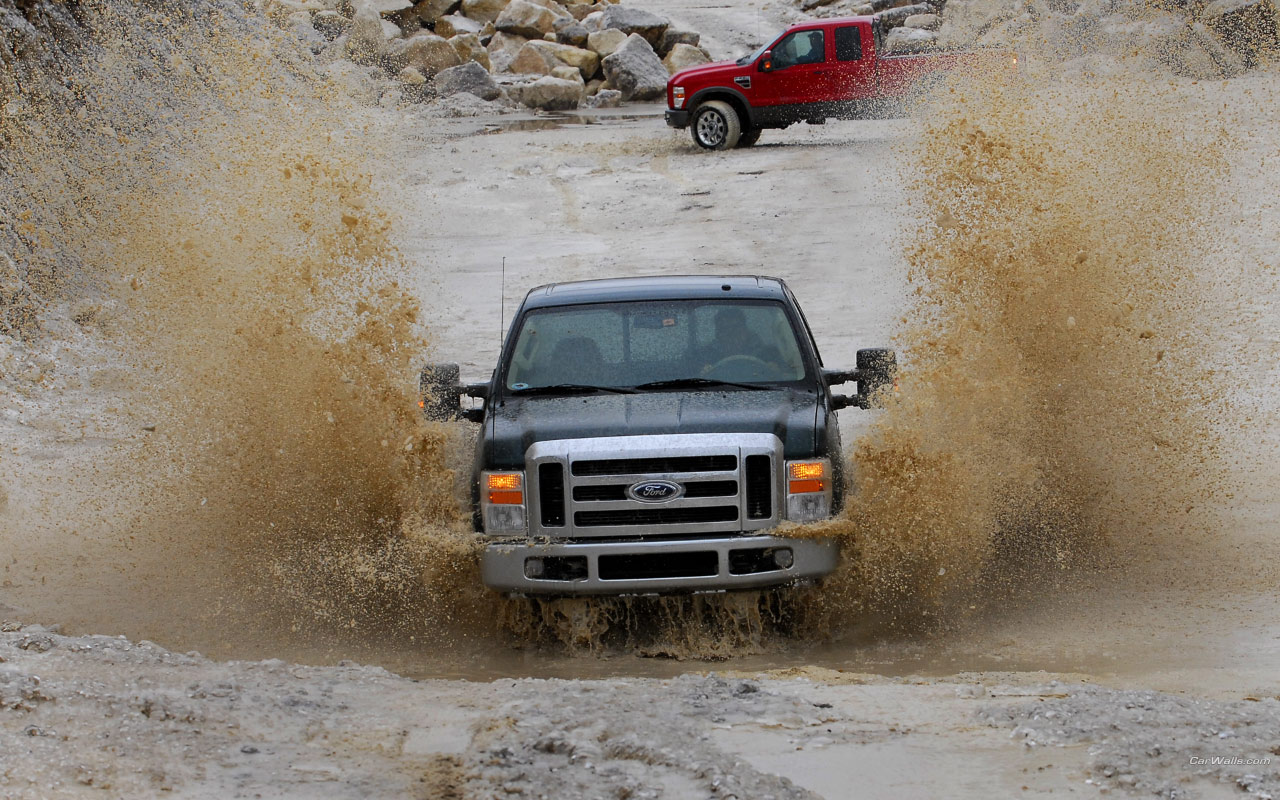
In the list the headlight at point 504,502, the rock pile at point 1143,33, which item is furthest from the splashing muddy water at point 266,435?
the rock pile at point 1143,33

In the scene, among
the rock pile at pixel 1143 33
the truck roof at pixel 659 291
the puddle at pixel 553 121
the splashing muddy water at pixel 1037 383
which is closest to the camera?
the splashing muddy water at pixel 1037 383

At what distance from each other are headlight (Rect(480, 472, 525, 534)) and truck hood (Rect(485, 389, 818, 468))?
0.07 metres

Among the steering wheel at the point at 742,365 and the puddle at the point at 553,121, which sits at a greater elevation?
the puddle at the point at 553,121

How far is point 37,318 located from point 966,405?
9845 mm

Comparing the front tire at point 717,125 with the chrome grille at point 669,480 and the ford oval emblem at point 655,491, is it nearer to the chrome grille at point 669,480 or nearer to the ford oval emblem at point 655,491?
the chrome grille at point 669,480

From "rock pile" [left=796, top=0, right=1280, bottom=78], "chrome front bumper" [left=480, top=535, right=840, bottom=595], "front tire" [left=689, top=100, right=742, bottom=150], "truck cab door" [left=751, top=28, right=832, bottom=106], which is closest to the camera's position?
"chrome front bumper" [left=480, top=535, right=840, bottom=595]

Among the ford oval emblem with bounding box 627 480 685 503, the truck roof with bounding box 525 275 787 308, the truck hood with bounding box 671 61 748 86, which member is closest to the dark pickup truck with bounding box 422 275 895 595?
the ford oval emblem with bounding box 627 480 685 503

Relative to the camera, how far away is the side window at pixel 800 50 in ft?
71.6

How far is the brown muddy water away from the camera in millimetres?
6742

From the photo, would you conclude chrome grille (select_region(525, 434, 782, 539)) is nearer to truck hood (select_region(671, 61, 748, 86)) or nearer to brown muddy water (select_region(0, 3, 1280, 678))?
brown muddy water (select_region(0, 3, 1280, 678))

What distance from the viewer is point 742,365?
7.21 meters

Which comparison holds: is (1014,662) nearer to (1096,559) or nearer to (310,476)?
(1096,559)

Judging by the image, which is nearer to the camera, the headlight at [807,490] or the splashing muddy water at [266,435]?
the headlight at [807,490]

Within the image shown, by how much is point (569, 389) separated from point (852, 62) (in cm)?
1600
